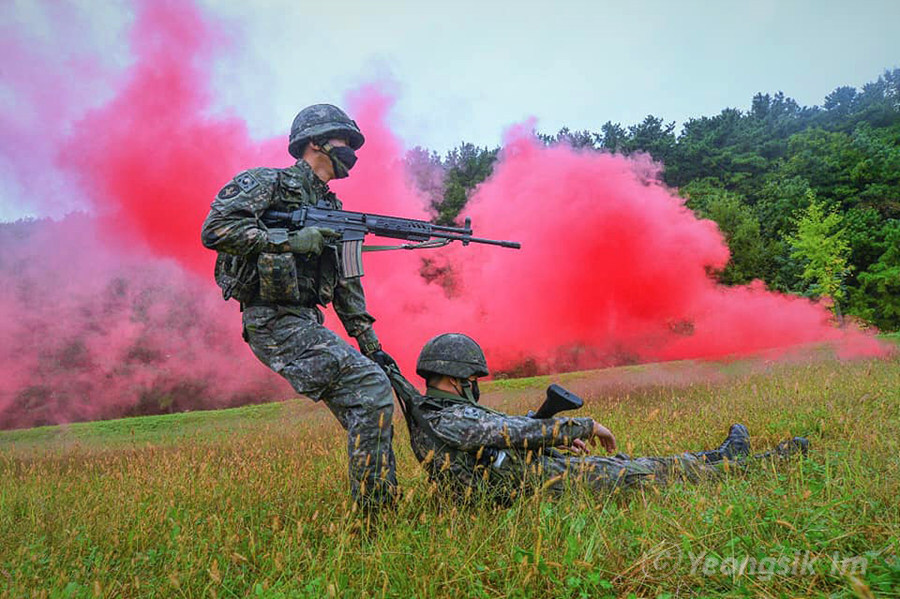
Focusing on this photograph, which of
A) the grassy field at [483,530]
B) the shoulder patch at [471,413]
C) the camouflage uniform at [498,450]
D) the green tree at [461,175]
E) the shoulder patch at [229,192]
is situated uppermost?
the green tree at [461,175]

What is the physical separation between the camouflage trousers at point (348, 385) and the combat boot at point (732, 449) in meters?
2.54

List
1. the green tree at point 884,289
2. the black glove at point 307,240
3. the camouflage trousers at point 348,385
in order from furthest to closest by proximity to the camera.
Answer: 1. the green tree at point 884,289
2. the black glove at point 307,240
3. the camouflage trousers at point 348,385

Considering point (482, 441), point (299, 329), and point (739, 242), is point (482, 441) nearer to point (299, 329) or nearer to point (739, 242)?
point (299, 329)

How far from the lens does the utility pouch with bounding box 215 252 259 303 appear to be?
3979 millimetres

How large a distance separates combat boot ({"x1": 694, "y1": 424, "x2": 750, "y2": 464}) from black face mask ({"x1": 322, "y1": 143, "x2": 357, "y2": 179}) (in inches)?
145

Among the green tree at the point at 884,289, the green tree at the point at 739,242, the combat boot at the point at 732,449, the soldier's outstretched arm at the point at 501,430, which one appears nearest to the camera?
the soldier's outstretched arm at the point at 501,430

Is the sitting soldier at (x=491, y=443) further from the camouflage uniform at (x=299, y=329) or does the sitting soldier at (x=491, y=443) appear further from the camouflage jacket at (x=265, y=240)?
the camouflage jacket at (x=265, y=240)

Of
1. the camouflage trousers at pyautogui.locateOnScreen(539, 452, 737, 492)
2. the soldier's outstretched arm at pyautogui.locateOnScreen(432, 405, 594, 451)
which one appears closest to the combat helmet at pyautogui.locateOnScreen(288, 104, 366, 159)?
the soldier's outstretched arm at pyautogui.locateOnScreen(432, 405, 594, 451)

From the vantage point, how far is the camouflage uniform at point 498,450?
3.59 m

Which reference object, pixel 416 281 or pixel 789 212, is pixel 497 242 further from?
pixel 789 212

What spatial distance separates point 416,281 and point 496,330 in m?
3.10

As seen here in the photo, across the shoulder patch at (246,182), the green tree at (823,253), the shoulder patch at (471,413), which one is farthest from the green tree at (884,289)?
the shoulder patch at (246,182)

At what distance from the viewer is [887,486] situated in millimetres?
2967

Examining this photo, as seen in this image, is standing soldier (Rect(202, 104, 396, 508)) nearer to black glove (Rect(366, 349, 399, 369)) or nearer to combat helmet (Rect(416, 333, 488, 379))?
black glove (Rect(366, 349, 399, 369))
